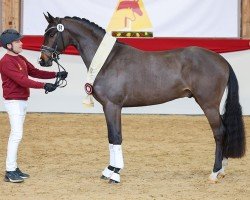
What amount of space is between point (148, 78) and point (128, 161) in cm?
132

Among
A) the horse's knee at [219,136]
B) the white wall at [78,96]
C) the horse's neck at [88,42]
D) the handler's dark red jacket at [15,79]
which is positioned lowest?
the white wall at [78,96]

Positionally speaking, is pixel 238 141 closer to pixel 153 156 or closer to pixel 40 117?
pixel 153 156

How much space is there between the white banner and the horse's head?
506 centimetres

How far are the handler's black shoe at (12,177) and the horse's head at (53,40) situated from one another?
3.63 feet

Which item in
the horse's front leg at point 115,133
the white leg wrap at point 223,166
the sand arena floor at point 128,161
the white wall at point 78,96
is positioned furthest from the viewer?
the white wall at point 78,96

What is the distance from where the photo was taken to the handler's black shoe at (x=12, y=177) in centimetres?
539

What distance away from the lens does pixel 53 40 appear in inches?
221

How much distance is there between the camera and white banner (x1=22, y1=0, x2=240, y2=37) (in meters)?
10.6

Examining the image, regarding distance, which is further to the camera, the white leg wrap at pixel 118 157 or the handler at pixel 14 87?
the white leg wrap at pixel 118 157

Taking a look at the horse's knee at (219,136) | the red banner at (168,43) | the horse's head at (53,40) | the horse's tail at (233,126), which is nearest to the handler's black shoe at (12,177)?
the horse's head at (53,40)

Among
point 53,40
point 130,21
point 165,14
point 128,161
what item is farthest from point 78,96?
point 53,40

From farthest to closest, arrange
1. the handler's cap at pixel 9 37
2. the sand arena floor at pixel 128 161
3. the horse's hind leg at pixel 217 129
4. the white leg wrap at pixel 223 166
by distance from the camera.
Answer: the white leg wrap at pixel 223 166 → the horse's hind leg at pixel 217 129 → the handler's cap at pixel 9 37 → the sand arena floor at pixel 128 161

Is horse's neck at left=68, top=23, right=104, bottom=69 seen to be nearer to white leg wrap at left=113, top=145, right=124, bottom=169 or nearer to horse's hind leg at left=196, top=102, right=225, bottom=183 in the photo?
white leg wrap at left=113, top=145, right=124, bottom=169

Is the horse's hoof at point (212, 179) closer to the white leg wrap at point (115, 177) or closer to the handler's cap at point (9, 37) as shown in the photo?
the white leg wrap at point (115, 177)
